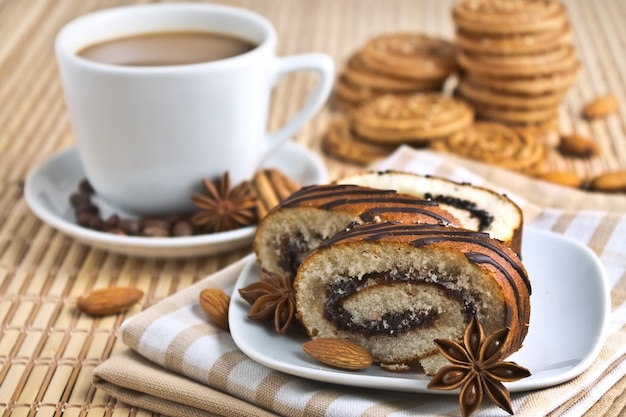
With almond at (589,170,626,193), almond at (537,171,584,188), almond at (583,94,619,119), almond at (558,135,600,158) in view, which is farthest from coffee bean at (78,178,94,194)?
almond at (583,94,619,119)

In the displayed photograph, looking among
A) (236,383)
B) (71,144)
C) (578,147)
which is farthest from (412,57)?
(236,383)

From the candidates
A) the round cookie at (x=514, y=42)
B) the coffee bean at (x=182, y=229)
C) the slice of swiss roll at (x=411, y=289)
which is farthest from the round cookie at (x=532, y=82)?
the slice of swiss roll at (x=411, y=289)

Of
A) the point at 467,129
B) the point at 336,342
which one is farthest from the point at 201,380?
the point at 467,129

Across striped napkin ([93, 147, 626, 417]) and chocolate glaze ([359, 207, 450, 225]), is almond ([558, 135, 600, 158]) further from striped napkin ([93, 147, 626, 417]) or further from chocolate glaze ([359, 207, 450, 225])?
chocolate glaze ([359, 207, 450, 225])

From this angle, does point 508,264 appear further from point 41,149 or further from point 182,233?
point 41,149

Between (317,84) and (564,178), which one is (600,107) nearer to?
(564,178)
